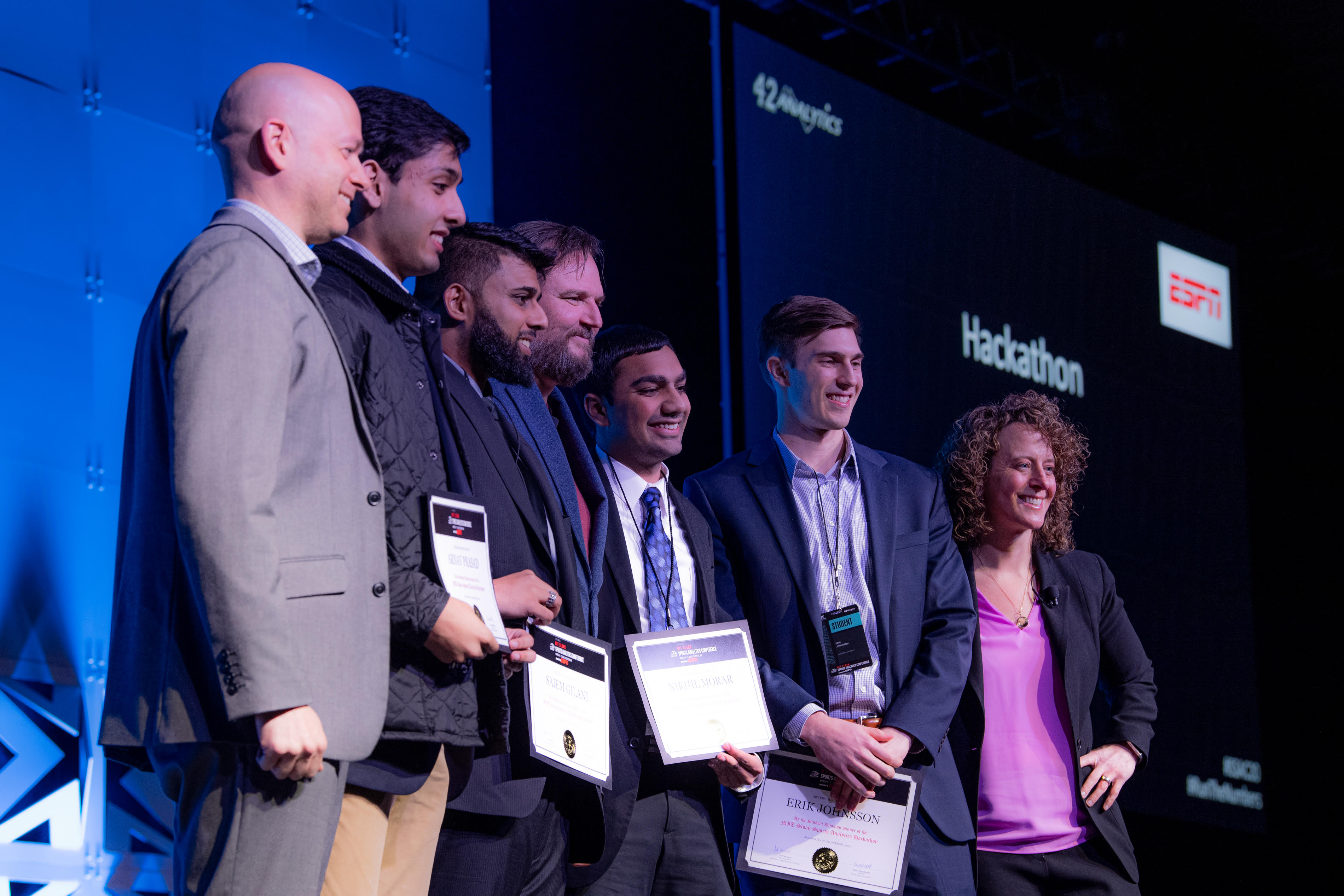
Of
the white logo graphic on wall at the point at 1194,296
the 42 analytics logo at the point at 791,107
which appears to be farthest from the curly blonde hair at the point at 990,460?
the white logo graphic on wall at the point at 1194,296

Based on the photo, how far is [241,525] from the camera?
5.17 feet

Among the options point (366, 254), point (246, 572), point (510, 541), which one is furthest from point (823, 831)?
point (246, 572)

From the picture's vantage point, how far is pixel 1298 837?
7.11 meters

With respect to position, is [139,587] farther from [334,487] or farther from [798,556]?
[798,556]

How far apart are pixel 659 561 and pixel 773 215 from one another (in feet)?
7.59

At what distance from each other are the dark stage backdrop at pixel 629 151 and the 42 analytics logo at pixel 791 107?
195mm

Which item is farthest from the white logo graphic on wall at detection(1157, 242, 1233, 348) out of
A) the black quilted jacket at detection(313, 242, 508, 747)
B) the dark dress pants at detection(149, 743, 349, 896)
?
the dark dress pants at detection(149, 743, 349, 896)

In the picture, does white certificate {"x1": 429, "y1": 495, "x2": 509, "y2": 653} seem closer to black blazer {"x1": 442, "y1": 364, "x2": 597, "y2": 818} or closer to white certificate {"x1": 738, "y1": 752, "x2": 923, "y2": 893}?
black blazer {"x1": 442, "y1": 364, "x2": 597, "y2": 818}

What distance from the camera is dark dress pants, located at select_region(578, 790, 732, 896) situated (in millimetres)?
2670

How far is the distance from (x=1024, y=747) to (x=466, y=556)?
1.66 metres

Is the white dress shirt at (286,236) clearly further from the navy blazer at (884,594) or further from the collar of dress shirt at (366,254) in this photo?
the navy blazer at (884,594)

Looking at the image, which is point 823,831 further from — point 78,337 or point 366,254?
point 78,337

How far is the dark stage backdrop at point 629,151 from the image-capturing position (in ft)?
14.6

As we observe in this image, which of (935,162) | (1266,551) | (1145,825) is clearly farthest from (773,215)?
(1266,551)
